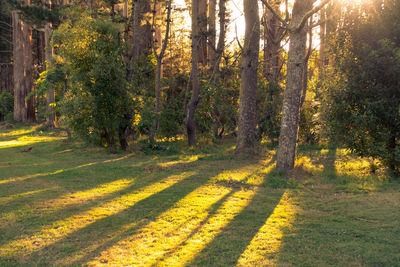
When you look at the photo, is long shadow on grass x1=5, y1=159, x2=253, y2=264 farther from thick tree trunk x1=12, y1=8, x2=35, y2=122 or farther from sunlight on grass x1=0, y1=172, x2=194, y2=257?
thick tree trunk x1=12, y1=8, x2=35, y2=122

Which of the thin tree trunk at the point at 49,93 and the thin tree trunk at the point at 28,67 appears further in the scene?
the thin tree trunk at the point at 28,67

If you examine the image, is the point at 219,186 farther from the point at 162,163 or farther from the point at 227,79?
the point at 227,79

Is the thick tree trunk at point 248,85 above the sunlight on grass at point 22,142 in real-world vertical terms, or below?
above

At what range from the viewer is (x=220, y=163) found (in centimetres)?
1266

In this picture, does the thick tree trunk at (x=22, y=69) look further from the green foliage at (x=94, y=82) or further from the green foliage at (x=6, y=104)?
the green foliage at (x=94, y=82)

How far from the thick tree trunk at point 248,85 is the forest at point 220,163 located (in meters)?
0.06

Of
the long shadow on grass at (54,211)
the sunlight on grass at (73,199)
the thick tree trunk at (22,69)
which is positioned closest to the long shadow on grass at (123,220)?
the long shadow on grass at (54,211)

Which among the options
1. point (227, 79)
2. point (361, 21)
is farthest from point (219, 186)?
point (227, 79)

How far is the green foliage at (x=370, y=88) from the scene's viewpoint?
9258mm

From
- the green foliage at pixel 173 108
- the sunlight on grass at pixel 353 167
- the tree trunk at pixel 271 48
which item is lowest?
the sunlight on grass at pixel 353 167

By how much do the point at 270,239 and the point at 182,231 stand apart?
4.53 feet

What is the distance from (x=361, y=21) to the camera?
987 centimetres

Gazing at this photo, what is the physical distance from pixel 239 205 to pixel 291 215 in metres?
1.14

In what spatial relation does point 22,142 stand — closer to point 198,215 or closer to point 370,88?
point 198,215
